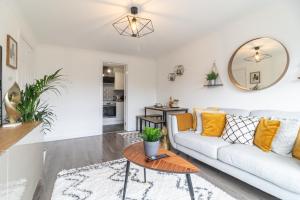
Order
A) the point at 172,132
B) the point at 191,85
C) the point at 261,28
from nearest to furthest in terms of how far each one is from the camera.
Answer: the point at 261,28
the point at 172,132
the point at 191,85

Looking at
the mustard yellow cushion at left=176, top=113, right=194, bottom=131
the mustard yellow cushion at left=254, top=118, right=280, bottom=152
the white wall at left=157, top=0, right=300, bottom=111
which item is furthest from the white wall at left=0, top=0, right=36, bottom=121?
the white wall at left=157, top=0, right=300, bottom=111

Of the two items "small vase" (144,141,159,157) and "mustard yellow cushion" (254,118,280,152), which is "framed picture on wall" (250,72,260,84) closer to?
"mustard yellow cushion" (254,118,280,152)

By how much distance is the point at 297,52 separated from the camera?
7.21 ft

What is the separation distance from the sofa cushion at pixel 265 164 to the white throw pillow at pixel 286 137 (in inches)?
4.1

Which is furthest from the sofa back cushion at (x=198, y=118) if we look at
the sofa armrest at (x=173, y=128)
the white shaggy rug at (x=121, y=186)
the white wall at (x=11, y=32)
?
the white wall at (x=11, y=32)

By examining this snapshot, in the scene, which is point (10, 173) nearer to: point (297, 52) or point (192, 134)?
point (192, 134)

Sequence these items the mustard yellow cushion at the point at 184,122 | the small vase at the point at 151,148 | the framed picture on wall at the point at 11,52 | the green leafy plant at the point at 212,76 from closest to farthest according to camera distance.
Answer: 1. the small vase at the point at 151,148
2. the framed picture on wall at the point at 11,52
3. the mustard yellow cushion at the point at 184,122
4. the green leafy plant at the point at 212,76

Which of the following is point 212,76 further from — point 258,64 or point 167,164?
point 167,164

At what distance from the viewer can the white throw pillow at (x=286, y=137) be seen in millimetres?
1896

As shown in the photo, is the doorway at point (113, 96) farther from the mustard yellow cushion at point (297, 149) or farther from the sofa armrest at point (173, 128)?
the mustard yellow cushion at point (297, 149)

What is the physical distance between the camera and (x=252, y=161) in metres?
1.84

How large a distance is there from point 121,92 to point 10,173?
6047 mm

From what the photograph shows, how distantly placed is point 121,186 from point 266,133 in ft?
6.16

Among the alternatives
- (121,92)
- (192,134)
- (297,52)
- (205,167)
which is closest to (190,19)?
(297,52)
